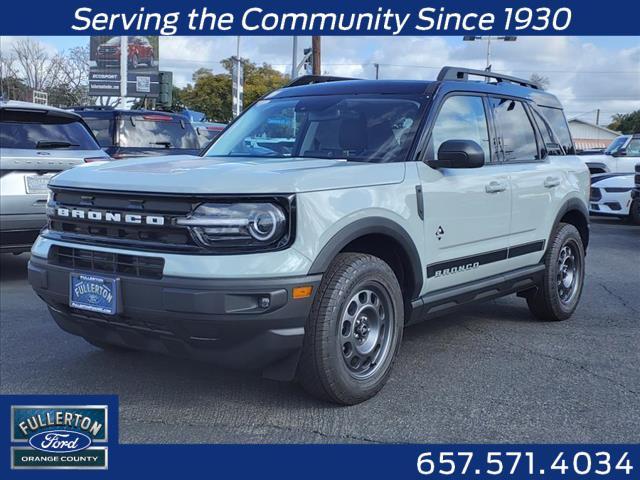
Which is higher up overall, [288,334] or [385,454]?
[288,334]

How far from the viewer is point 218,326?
3.36 m

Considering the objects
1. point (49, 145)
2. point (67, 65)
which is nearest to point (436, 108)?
point (49, 145)

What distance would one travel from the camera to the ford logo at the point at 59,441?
3232 millimetres

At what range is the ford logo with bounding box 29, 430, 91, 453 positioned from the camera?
3.23 m

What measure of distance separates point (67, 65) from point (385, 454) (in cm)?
4194

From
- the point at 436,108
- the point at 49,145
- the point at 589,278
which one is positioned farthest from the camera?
the point at 589,278

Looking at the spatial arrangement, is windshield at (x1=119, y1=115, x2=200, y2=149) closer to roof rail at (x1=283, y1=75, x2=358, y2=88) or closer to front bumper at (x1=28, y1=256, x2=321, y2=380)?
roof rail at (x1=283, y1=75, x2=358, y2=88)

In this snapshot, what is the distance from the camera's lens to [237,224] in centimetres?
338

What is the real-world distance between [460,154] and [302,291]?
146 cm

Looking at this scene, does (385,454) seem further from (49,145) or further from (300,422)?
(49,145)

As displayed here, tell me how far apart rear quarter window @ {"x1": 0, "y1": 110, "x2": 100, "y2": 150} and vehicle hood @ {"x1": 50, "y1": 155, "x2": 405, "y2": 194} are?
3278 millimetres

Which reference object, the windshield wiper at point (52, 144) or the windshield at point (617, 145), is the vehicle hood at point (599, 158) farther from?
the windshield wiper at point (52, 144)

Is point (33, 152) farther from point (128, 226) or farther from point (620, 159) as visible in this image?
point (620, 159)

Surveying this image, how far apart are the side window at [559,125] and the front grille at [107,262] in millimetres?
3924
